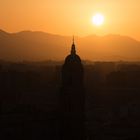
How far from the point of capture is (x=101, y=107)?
310ft

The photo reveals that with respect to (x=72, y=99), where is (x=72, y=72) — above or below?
above

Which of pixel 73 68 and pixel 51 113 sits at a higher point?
pixel 73 68

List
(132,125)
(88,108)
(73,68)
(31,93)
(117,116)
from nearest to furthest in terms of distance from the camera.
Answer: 1. (73,68)
2. (132,125)
3. (117,116)
4. (88,108)
5. (31,93)

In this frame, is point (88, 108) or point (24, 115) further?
point (88, 108)

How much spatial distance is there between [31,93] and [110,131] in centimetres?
3100

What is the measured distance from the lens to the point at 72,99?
139 ft

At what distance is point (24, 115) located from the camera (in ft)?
148

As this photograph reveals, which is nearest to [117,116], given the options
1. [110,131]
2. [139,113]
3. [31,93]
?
[139,113]

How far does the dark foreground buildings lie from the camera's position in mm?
42375

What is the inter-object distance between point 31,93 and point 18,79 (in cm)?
1942

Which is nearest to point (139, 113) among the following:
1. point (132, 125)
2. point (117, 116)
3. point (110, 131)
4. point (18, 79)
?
point (117, 116)

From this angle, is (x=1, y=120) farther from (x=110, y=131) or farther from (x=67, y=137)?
(x=110, y=131)

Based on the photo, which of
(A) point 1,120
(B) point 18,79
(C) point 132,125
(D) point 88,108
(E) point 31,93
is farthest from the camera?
(B) point 18,79

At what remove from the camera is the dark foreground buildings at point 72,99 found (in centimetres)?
4238
